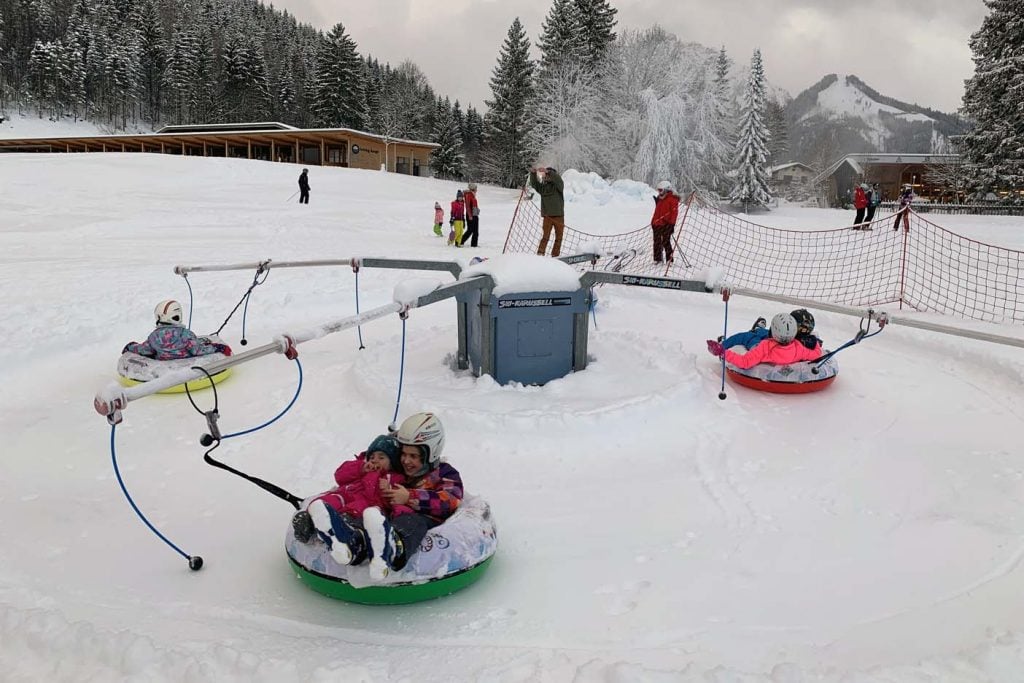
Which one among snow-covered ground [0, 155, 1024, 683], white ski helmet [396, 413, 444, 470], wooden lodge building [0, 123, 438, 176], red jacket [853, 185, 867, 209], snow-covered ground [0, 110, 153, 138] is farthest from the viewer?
snow-covered ground [0, 110, 153, 138]

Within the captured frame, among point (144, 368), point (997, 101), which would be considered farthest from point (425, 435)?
point (997, 101)

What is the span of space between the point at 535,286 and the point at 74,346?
606 cm

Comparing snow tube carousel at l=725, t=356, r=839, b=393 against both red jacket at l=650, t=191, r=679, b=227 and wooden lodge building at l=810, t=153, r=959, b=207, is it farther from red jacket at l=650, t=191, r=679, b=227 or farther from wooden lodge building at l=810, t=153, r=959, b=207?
wooden lodge building at l=810, t=153, r=959, b=207

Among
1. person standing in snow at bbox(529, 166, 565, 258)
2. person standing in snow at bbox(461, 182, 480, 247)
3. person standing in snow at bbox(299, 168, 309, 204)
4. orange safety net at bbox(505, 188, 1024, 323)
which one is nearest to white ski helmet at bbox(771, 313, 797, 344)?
orange safety net at bbox(505, 188, 1024, 323)

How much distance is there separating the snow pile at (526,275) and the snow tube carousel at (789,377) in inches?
83.6

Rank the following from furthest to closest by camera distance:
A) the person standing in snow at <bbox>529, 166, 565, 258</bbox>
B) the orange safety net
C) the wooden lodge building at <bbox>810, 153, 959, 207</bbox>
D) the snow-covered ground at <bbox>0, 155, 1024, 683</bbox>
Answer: the wooden lodge building at <bbox>810, 153, 959, 207</bbox>, the person standing in snow at <bbox>529, 166, 565, 258</bbox>, the orange safety net, the snow-covered ground at <bbox>0, 155, 1024, 683</bbox>

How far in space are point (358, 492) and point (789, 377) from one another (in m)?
4.92

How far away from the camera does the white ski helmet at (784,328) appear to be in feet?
22.8

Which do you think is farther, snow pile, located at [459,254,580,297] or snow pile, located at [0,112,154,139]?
snow pile, located at [0,112,154,139]

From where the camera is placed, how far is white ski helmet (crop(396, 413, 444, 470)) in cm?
384

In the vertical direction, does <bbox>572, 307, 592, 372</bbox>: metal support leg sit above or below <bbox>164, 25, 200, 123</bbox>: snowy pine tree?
below

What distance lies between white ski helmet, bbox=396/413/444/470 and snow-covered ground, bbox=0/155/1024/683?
77cm

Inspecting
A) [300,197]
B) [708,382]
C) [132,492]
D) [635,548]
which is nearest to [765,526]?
[635,548]

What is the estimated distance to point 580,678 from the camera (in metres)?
2.82
